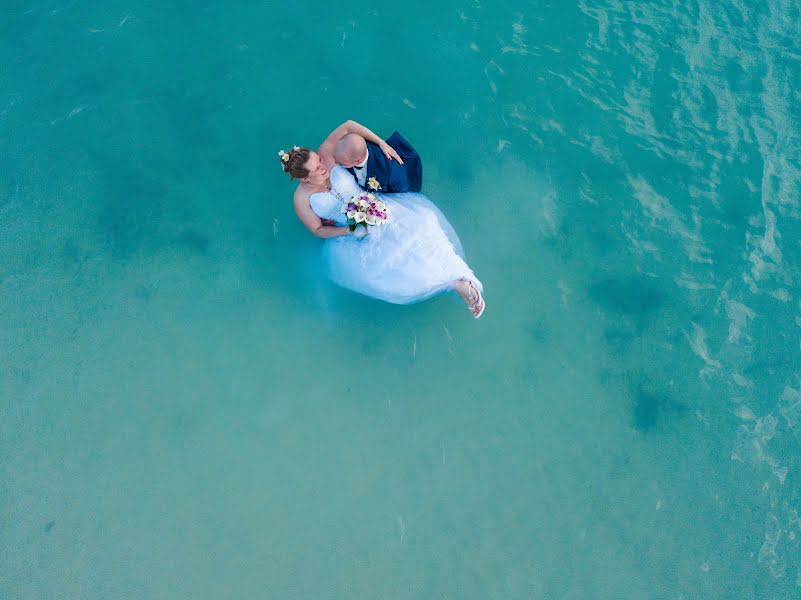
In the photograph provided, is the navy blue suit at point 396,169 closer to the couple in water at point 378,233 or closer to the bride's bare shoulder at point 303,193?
the couple in water at point 378,233

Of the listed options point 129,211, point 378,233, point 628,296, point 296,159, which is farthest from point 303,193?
point 628,296

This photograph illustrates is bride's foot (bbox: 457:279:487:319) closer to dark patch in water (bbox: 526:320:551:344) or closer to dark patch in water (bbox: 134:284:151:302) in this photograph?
dark patch in water (bbox: 526:320:551:344)

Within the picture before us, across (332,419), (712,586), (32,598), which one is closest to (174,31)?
(332,419)

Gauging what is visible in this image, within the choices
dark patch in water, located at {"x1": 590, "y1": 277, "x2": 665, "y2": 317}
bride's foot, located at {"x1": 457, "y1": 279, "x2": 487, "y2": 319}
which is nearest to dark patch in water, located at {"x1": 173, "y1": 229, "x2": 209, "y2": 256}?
bride's foot, located at {"x1": 457, "y1": 279, "x2": 487, "y2": 319}

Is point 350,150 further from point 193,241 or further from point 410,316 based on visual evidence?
point 193,241

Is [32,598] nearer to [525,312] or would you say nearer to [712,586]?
[525,312]

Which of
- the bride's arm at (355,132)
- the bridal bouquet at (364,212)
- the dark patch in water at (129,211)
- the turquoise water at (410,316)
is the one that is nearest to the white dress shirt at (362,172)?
the bride's arm at (355,132)
